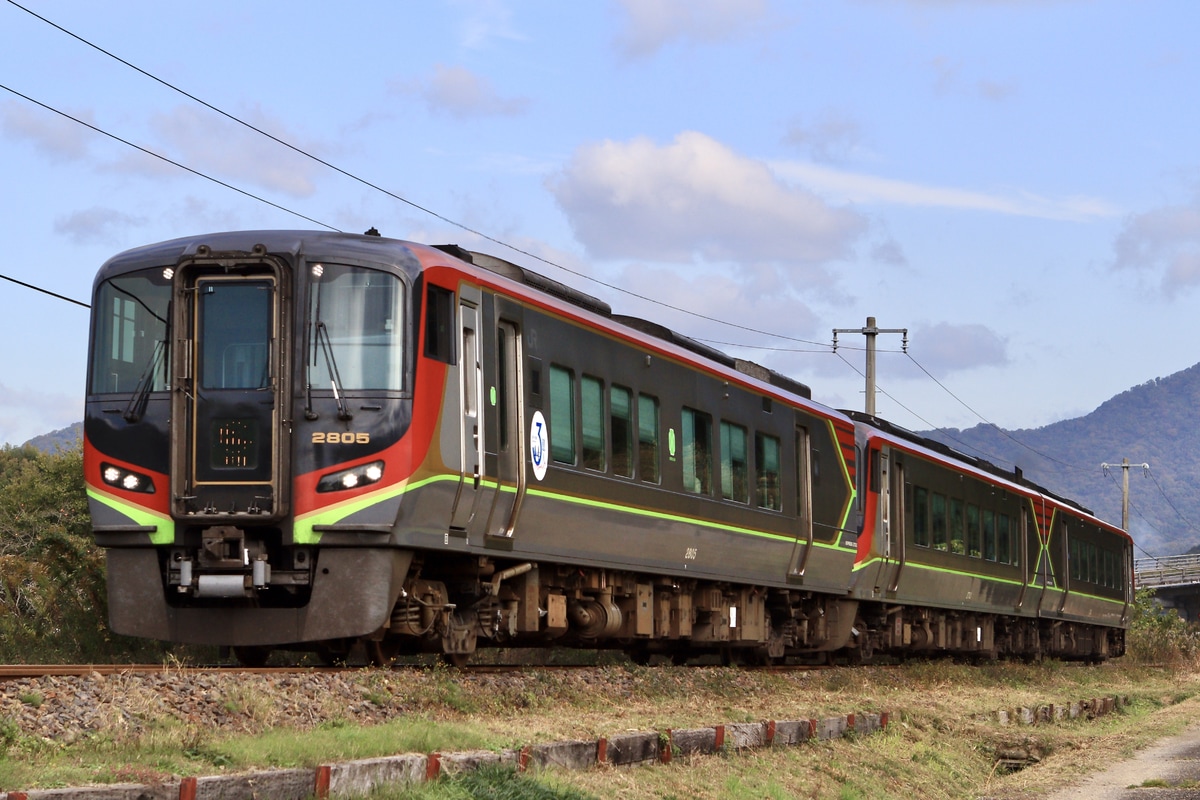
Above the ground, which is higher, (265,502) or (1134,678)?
(265,502)

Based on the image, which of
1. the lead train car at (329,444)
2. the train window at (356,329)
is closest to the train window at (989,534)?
the lead train car at (329,444)

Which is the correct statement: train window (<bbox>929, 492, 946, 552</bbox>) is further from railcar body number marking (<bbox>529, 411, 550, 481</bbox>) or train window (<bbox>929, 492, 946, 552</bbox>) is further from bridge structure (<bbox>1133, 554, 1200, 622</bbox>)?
bridge structure (<bbox>1133, 554, 1200, 622</bbox>)

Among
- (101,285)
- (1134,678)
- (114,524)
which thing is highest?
(101,285)

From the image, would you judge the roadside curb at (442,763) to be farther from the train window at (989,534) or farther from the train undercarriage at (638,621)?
the train window at (989,534)

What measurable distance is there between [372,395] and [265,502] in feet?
3.56

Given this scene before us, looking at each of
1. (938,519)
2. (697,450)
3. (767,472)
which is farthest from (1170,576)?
(697,450)

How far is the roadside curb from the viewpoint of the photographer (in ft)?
21.2

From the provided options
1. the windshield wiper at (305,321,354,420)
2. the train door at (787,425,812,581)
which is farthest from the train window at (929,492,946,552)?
the windshield wiper at (305,321,354,420)

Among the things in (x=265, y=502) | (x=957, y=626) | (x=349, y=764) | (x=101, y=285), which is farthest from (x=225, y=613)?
(x=957, y=626)

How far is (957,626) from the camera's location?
2858cm

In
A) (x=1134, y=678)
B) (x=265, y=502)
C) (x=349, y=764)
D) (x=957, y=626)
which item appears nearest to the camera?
(x=349, y=764)

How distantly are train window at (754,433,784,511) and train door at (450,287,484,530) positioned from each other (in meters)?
6.88

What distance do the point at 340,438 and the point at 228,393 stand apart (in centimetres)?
95

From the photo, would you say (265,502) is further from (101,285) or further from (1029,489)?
(1029,489)
